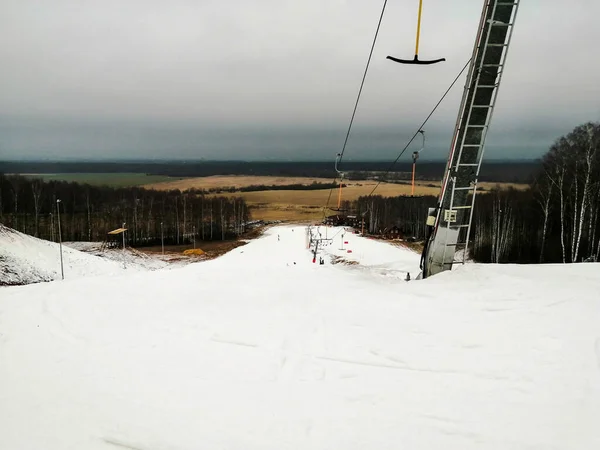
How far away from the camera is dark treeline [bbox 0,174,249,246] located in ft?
175

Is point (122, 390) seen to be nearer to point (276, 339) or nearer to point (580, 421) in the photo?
point (276, 339)

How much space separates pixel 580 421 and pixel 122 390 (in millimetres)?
4162

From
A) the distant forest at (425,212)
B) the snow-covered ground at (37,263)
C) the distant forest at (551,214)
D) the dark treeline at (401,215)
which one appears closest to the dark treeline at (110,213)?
the distant forest at (425,212)

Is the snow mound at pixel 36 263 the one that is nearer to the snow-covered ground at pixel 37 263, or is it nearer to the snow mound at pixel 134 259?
the snow-covered ground at pixel 37 263

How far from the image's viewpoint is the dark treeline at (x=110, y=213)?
175ft

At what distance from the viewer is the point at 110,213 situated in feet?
199

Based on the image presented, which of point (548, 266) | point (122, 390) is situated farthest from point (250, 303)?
point (548, 266)

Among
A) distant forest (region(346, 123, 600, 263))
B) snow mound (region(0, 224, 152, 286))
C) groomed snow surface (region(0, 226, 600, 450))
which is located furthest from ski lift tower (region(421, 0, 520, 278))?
snow mound (region(0, 224, 152, 286))

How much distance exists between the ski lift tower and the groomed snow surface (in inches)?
65.6

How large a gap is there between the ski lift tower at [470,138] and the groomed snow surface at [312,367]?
5.47ft

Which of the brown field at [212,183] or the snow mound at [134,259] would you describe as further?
the brown field at [212,183]

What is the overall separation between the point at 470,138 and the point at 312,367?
6186 millimetres

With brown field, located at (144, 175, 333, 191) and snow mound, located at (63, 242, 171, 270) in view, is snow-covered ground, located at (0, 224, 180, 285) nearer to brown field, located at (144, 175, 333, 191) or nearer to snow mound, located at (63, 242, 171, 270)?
snow mound, located at (63, 242, 171, 270)

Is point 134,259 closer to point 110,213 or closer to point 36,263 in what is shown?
point 36,263
